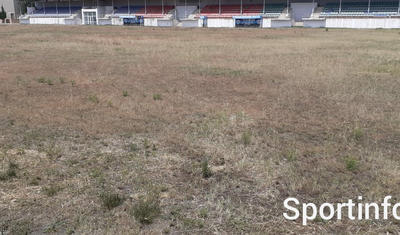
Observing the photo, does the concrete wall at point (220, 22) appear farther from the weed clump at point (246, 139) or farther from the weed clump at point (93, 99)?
the weed clump at point (246, 139)

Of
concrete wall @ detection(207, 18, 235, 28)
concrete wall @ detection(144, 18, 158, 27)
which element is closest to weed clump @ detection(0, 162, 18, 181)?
concrete wall @ detection(207, 18, 235, 28)

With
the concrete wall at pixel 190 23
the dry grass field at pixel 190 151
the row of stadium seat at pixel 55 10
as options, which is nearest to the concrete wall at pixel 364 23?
the concrete wall at pixel 190 23

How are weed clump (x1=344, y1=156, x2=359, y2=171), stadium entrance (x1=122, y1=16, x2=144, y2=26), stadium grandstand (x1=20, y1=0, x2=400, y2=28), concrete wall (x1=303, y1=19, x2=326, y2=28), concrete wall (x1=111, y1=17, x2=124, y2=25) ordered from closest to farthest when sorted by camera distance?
weed clump (x1=344, y1=156, x2=359, y2=171) → stadium grandstand (x1=20, y1=0, x2=400, y2=28) → concrete wall (x1=303, y1=19, x2=326, y2=28) → stadium entrance (x1=122, y1=16, x2=144, y2=26) → concrete wall (x1=111, y1=17, x2=124, y2=25)

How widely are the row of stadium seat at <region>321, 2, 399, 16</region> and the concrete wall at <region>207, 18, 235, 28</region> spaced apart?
54.7 ft

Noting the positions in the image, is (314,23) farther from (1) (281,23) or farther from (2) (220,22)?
(2) (220,22)

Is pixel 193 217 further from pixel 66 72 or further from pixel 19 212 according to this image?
pixel 66 72

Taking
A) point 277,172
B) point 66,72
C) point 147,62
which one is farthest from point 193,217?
point 147,62

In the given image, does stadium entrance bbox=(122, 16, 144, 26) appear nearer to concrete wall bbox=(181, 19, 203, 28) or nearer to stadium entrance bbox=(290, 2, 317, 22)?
concrete wall bbox=(181, 19, 203, 28)

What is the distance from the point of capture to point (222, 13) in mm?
69188

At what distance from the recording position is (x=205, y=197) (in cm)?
599

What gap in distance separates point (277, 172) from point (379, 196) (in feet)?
6.02

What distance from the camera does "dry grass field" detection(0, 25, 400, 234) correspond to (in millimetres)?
5363

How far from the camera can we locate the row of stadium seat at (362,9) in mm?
57656

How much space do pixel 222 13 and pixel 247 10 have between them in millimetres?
→ 5032
